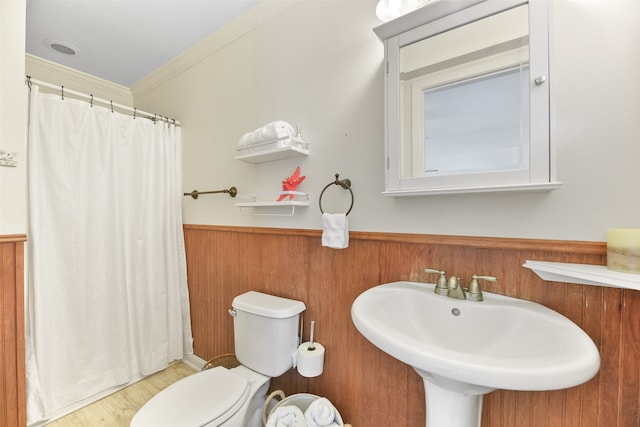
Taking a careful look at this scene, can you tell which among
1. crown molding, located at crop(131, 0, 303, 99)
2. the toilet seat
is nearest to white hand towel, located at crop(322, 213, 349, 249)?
the toilet seat

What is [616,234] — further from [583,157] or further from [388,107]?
[388,107]

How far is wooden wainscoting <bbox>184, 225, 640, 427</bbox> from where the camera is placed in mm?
771

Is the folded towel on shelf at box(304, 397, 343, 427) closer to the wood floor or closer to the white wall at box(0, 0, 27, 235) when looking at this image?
the wood floor

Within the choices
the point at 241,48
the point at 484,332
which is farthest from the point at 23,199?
the point at 484,332

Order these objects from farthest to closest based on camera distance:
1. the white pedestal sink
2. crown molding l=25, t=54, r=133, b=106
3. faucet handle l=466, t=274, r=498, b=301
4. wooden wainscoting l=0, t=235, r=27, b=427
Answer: crown molding l=25, t=54, r=133, b=106
wooden wainscoting l=0, t=235, r=27, b=427
faucet handle l=466, t=274, r=498, b=301
the white pedestal sink

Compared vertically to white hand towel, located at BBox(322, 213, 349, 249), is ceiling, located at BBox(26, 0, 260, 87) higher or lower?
higher

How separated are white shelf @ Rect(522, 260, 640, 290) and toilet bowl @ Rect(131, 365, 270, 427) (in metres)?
1.23

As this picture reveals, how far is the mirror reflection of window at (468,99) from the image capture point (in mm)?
841

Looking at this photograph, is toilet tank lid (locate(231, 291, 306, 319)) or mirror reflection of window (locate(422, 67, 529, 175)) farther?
toilet tank lid (locate(231, 291, 306, 319))

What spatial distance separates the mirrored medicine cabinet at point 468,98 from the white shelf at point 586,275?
0.23 metres

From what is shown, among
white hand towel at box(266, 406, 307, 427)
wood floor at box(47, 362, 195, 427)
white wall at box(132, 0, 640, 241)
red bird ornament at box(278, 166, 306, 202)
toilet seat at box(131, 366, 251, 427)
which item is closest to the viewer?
white wall at box(132, 0, 640, 241)

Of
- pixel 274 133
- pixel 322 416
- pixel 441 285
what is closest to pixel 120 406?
pixel 322 416

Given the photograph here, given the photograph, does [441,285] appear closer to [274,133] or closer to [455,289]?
[455,289]

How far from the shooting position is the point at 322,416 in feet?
3.69
